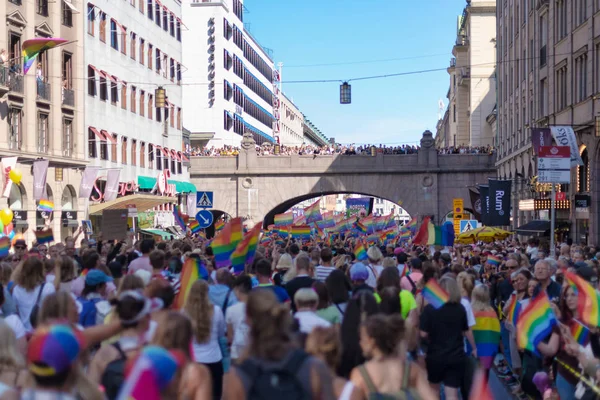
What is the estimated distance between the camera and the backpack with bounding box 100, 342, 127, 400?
602 cm

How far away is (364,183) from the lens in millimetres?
57594

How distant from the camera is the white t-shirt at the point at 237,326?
830cm

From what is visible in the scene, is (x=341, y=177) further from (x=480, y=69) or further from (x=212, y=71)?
(x=480, y=69)

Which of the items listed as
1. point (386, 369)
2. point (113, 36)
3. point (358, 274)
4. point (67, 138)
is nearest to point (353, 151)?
point (113, 36)

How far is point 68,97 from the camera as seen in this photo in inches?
1414

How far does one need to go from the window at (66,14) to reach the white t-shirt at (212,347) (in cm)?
2929

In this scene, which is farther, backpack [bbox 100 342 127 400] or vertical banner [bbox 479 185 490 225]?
vertical banner [bbox 479 185 490 225]

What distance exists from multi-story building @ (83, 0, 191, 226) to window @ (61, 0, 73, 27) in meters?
1.44

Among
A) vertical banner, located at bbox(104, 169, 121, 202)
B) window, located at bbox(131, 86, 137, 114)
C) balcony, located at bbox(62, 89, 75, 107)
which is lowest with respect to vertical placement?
vertical banner, located at bbox(104, 169, 121, 202)

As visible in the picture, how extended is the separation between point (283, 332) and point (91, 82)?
3485 cm

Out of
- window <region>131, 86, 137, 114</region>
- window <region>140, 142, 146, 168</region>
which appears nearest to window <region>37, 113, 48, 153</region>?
window <region>131, 86, 137, 114</region>

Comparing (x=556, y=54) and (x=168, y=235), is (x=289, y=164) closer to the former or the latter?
(x=168, y=235)

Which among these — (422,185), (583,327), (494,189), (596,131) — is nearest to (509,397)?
(583,327)

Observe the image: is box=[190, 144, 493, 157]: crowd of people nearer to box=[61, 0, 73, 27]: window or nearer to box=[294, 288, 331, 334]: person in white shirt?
box=[61, 0, 73, 27]: window
